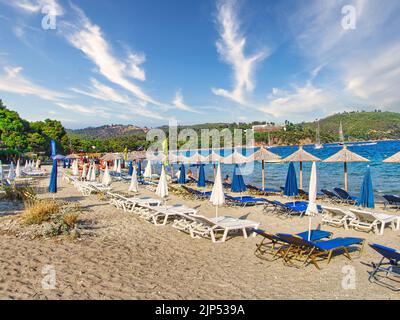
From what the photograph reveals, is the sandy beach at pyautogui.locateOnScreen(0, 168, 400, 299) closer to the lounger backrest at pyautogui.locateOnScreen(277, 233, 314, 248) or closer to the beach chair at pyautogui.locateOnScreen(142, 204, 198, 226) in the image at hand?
the lounger backrest at pyautogui.locateOnScreen(277, 233, 314, 248)

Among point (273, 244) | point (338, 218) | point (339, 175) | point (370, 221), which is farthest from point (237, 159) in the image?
point (339, 175)

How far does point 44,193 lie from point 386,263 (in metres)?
14.0

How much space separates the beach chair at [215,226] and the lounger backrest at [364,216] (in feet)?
9.39

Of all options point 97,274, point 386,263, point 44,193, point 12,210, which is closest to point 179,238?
point 97,274

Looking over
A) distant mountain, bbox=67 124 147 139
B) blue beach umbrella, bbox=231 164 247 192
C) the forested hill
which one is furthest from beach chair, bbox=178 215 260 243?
distant mountain, bbox=67 124 147 139

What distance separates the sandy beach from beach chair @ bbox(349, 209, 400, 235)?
24 cm

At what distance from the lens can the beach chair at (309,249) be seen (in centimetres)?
543

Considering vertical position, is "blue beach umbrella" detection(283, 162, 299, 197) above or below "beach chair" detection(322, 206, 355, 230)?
above

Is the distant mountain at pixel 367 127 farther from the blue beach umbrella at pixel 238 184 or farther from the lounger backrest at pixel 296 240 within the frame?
the lounger backrest at pixel 296 240

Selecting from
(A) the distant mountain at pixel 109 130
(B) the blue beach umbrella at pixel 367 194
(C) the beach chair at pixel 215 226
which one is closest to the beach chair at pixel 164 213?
(C) the beach chair at pixel 215 226

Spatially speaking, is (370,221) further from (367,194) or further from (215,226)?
(215,226)

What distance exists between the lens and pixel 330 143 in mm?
106188

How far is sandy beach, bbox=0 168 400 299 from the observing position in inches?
165
